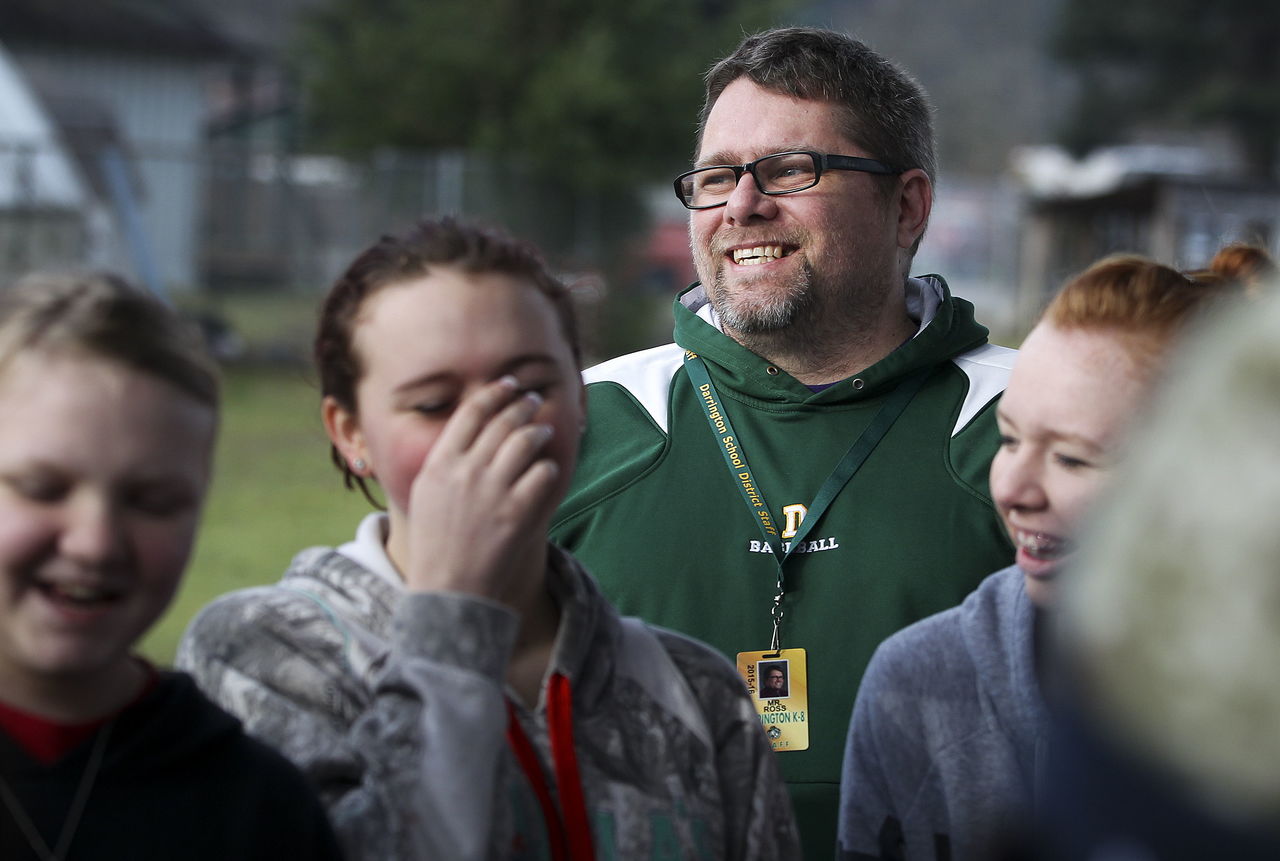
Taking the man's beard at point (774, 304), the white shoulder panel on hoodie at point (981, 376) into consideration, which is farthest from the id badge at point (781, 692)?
the man's beard at point (774, 304)

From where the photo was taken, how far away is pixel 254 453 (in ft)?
44.6

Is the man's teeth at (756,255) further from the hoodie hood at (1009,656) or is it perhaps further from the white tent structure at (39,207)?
the white tent structure at (39,207)

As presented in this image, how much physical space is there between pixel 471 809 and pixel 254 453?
12715 mm

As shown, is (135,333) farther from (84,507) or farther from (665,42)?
(665,42)

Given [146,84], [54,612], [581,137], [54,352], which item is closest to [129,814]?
[54,612]

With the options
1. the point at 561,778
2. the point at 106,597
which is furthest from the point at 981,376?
the point at 106,597

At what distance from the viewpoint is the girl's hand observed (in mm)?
1466

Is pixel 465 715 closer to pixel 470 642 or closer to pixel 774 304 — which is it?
pixel 470 642

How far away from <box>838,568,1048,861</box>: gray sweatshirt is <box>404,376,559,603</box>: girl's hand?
0.93m

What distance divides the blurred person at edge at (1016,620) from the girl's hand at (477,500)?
73cm

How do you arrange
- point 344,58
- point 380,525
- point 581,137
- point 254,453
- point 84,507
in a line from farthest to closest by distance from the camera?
point 344,58
point 581,137
point 254,453
point 380,525
point 84,507

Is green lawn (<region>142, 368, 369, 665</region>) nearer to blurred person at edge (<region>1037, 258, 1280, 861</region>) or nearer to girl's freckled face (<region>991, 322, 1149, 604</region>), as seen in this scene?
girl's freckled face (<region>991, 322, 1149, 604</region>)

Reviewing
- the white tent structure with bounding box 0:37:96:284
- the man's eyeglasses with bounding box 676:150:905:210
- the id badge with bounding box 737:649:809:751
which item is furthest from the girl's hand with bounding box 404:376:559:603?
the white tent structure with bounding box 0:37:96:284

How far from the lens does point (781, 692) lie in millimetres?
2789
